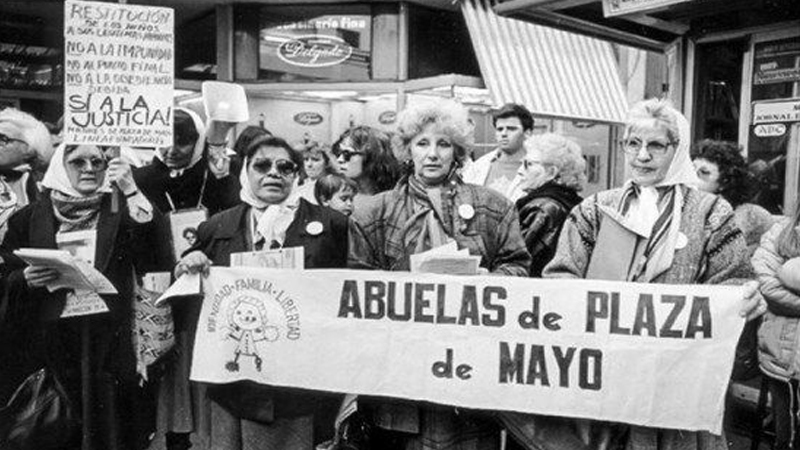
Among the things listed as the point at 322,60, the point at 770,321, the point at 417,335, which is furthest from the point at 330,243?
the point at 322,60

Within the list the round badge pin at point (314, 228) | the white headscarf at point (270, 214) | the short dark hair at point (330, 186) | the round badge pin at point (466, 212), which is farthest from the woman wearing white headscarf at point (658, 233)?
the short dark hair at point (330, 186)

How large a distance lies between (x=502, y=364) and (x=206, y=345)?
1372 millimetres

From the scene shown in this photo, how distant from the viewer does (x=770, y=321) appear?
412cm

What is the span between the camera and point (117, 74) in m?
4.17

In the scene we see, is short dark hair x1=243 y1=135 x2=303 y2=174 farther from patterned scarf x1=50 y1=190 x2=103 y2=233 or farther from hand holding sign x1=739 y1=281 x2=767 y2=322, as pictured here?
hand holding sign x1=739 y1=281 x2=767 y2=322

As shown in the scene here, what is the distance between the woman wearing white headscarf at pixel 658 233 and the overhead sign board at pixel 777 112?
360 cm

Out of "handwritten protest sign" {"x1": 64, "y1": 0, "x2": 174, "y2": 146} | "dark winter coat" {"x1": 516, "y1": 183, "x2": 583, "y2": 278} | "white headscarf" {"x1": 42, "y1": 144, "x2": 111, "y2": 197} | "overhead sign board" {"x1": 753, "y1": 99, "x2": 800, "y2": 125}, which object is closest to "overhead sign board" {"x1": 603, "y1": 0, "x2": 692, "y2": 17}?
"overhead sign board" {"x1": 753, "y1": 99, "x2": 800, "y2": 125}

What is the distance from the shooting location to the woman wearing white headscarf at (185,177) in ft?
15.8

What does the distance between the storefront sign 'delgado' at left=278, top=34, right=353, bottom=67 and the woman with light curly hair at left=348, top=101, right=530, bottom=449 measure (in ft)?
24.0

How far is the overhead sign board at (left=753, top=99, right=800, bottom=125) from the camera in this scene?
20.7 feet

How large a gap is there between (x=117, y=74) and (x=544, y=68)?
24.0ft

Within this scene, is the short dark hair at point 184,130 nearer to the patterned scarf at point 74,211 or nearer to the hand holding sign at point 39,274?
the patterned scarf at point 74,211

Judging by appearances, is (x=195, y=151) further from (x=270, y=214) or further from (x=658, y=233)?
(x=658, y=233)

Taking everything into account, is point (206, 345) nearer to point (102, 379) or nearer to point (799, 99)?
point (102, 379)
